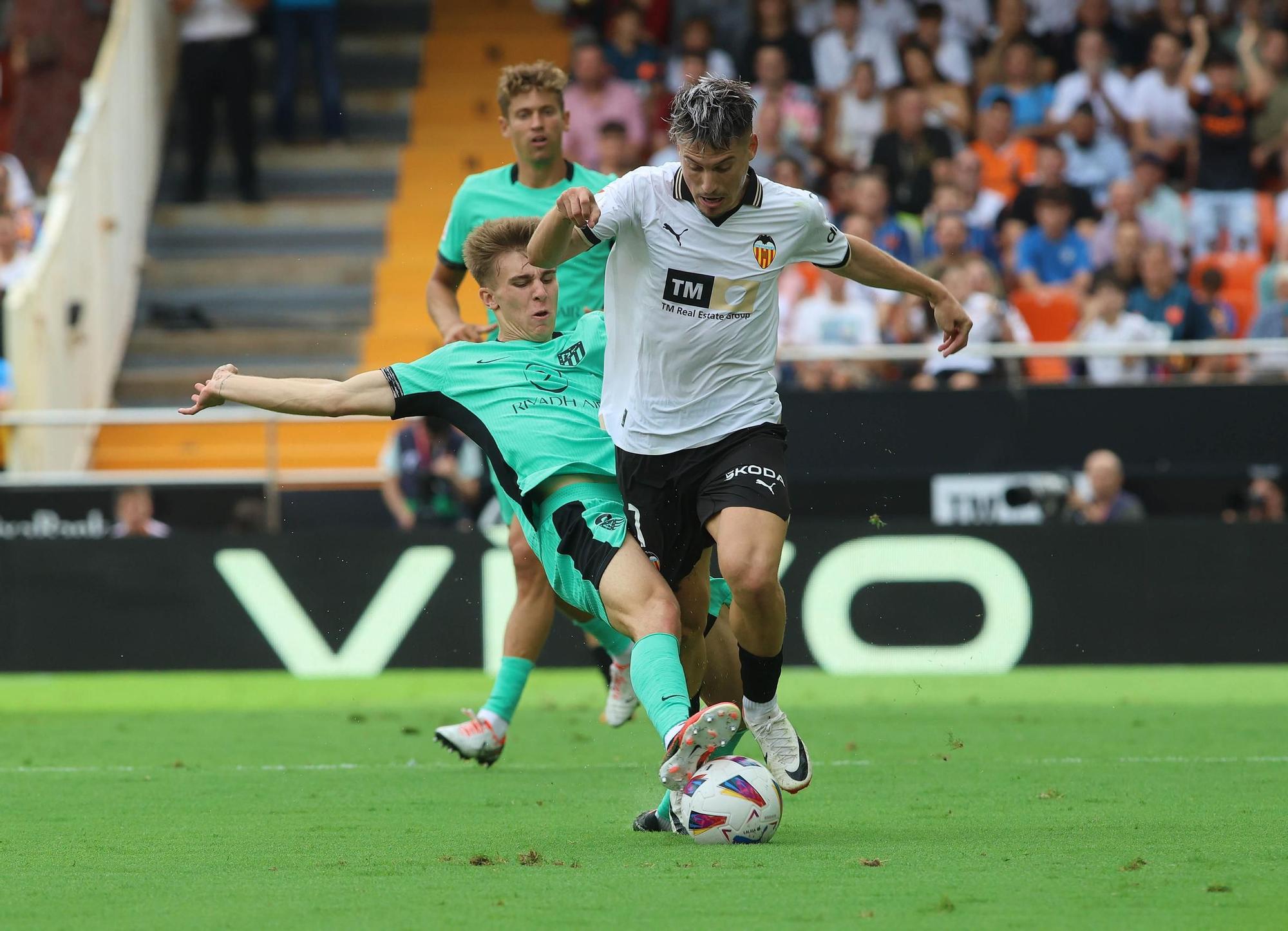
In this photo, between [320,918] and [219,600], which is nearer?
[320,918]

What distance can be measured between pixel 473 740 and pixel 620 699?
37.5 inches

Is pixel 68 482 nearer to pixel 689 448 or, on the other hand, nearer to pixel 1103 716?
pixel 1103 716

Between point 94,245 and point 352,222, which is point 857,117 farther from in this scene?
point 94,245

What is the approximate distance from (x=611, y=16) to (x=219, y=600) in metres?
7.98

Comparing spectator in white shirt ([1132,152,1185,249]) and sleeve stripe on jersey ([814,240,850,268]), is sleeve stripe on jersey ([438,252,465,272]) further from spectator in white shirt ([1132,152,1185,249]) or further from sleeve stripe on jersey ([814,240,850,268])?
spectator in white shirt ([1132,152,1185,249])

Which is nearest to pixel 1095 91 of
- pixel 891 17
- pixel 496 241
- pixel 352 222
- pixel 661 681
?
pixel 891 17

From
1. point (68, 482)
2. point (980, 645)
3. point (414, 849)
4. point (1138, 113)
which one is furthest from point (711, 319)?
point (1138, 113)

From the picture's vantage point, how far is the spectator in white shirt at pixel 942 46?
53.5 ft

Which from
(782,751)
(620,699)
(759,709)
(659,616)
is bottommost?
(620,699)

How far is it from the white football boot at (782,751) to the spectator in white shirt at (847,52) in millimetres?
10920

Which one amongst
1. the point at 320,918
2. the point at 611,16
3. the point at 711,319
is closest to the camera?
the point at 320,918

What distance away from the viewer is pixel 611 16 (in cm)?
1783

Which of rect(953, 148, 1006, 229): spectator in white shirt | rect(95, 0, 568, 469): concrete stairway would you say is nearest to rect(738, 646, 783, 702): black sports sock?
rect(953, 148, 1006, 229): spectator in white shirt

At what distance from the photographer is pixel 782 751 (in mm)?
6078
